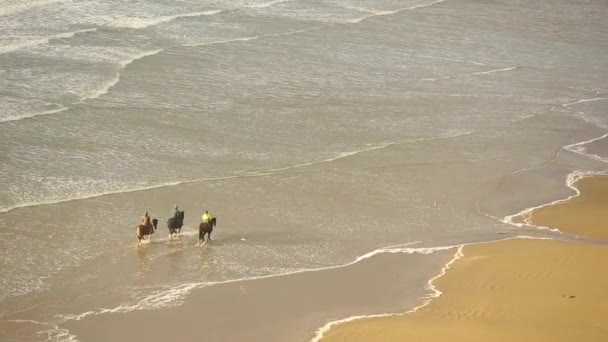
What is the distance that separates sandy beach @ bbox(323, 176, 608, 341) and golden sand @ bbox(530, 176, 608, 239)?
8cm

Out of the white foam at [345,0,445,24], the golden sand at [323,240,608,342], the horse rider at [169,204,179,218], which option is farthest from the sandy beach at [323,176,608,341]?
the white foam at [345,0,445,24]

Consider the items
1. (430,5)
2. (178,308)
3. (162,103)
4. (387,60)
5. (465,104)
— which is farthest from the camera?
(430,5)

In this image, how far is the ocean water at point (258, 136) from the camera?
1878 cm

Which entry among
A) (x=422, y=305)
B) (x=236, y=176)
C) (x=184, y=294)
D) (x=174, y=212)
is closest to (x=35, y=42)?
(x=236, y=176)

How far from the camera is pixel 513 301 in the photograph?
16.4 meters

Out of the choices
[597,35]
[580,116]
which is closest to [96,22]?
[580,116]

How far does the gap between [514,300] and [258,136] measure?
34.7 feet

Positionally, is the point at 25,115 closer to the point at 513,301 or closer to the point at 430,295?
the point at 430,295

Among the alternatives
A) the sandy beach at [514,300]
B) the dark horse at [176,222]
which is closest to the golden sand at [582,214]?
the sandy beach at [514,300]

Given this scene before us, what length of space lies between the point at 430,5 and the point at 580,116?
58.3 feet

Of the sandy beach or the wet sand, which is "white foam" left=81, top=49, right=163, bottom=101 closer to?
the wet sand

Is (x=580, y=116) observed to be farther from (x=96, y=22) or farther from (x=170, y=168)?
(x=96, y=22)

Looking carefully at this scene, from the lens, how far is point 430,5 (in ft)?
153

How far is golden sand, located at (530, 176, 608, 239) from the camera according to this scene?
20516 millimetres
